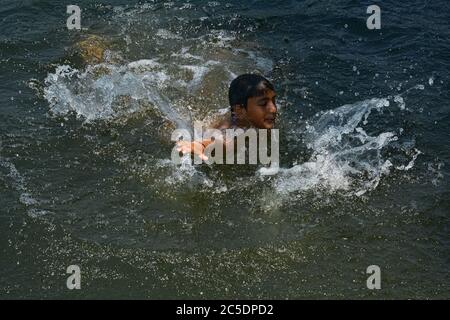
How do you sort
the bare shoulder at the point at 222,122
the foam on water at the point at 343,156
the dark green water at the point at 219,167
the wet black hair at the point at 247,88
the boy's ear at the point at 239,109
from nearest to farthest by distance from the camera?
the dark green water at the point at 219,167 < the foam on water at the point at 343,156 < the wet black hair at the point at 247,88 < the boy's ear at the point at 239,109 < the bare shoulder at the point at 222,122

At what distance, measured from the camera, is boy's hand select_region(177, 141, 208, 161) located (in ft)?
18.9

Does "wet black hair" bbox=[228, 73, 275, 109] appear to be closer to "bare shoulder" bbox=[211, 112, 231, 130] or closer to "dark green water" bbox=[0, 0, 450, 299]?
"bare shoulder" bbox=[211, 112, 231, 130]

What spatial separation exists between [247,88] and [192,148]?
30.1 inches

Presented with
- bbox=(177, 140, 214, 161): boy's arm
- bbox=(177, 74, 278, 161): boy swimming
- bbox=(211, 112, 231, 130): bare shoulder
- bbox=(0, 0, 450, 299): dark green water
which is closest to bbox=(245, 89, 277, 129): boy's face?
bbox=(177, 74, 278, 161): boy swimming

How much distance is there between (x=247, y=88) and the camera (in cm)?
588

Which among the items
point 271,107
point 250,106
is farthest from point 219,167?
point 271,107

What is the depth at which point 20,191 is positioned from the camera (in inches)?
218

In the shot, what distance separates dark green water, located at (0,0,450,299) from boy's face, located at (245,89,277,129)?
459 mm

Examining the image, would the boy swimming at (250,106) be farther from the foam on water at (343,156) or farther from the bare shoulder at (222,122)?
the foam on water at (343,156)

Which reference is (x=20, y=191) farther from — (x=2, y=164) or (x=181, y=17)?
(x=181, y=17)

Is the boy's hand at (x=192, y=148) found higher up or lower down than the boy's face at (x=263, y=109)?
lower down

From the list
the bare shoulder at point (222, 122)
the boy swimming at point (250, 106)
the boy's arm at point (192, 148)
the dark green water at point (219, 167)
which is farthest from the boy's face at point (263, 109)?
the boy's arm at point (192, 148)

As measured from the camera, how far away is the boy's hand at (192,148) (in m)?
5.75
